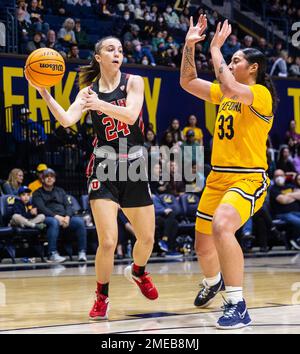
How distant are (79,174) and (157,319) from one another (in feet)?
33.3

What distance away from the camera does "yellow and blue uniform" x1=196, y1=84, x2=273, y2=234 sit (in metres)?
6.46

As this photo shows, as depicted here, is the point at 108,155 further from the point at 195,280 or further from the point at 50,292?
the point at 195,280

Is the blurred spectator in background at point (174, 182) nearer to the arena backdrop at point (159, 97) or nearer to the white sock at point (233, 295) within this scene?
the arena backdrop at point (159, 97)

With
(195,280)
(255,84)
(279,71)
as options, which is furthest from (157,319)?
(279,71)

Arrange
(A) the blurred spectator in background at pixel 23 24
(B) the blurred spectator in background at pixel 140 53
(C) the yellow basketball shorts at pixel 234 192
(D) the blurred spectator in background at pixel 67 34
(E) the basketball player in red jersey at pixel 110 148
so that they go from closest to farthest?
(C) the yellow basketball shorts at pixel 234 192, (E) the basketball player in red jersey at pixel 110 148, (A) the blurred spectator in background at pixel 23 24, (D) the blurred spectator in background at pixel 67 34, (B) the blurred spectator in background at pixel 140 53

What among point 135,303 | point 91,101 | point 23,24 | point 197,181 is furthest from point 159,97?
point 91,101

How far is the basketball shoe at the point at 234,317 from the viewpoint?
233 inches

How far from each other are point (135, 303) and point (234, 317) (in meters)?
2.01

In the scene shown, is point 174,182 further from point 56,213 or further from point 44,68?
point 44,68

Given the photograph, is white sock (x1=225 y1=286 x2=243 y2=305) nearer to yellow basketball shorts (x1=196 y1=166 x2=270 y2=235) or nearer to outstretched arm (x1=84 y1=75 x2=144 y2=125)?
yellow basketball shorts (x1=196 y1=166 x2=270 y2=235)

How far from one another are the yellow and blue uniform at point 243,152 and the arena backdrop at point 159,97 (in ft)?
33.9

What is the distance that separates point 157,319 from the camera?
6535mm

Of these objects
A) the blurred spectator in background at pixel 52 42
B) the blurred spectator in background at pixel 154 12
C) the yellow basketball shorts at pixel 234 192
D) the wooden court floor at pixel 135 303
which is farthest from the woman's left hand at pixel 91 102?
the blurred spectator in background at pixel 154 12

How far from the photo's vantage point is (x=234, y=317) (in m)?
5.98
